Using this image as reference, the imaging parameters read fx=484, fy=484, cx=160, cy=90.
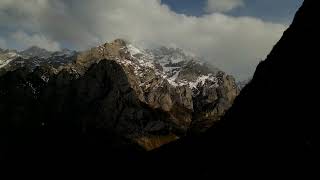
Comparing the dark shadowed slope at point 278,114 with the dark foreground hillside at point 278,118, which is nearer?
the dark foreground hillside at point 278,118

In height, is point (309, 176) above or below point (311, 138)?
below

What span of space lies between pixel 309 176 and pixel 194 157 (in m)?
66.8

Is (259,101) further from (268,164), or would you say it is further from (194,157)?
(194,157)

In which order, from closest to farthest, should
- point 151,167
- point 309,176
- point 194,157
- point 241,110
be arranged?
point 309,176 < point 241,110 < point 194,157 < point 151,167

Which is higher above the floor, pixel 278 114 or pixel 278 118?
pixel 278 114

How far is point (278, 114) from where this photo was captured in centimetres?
8594

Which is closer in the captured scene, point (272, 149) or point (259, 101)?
point (272, 149)

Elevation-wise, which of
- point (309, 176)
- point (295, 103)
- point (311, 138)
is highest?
point (295, 103)

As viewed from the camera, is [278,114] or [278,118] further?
[278,114]

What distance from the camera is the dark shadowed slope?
7496 centimetres

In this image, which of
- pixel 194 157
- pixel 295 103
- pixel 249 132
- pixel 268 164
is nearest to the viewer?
pixel 268 164

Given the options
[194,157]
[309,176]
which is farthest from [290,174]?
[194,157]

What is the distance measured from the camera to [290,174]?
70312 millimetres

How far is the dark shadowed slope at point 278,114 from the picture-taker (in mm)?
74963
